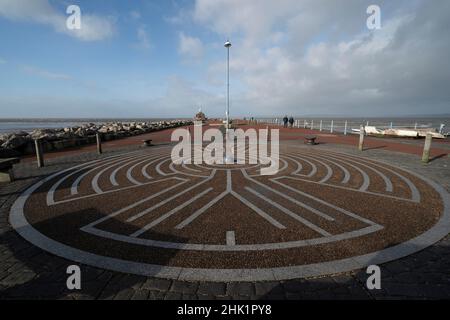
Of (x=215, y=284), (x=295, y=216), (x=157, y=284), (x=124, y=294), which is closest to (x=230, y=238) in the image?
(x=215, y=284)

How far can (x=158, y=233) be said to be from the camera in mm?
4672

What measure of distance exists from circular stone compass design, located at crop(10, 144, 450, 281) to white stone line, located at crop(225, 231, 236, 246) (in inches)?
0.8

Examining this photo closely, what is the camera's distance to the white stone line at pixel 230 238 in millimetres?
4284

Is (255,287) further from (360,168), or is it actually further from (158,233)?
(360,168)

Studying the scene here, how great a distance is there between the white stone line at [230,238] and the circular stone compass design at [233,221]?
0.07 ft

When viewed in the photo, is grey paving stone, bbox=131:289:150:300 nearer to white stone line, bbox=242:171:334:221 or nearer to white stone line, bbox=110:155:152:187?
white stone line, bbox=242:171:334:221

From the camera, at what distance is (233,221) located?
204 inches

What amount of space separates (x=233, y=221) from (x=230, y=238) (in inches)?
28.9

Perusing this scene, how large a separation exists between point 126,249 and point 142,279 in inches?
37.2

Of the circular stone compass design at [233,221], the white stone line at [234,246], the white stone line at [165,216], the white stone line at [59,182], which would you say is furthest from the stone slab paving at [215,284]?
the white stone line at [59,182]

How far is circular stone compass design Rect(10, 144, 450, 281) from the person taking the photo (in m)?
3.74

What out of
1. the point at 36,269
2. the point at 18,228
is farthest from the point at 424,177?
the point at 18,228

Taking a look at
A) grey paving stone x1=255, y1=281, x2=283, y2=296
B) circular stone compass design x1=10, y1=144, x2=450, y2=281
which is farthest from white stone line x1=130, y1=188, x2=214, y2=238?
grey paving stone x1=255, y1=281, x2=283, y2=296

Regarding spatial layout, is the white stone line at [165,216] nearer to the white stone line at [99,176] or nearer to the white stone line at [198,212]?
the white stone line at [198,212]
